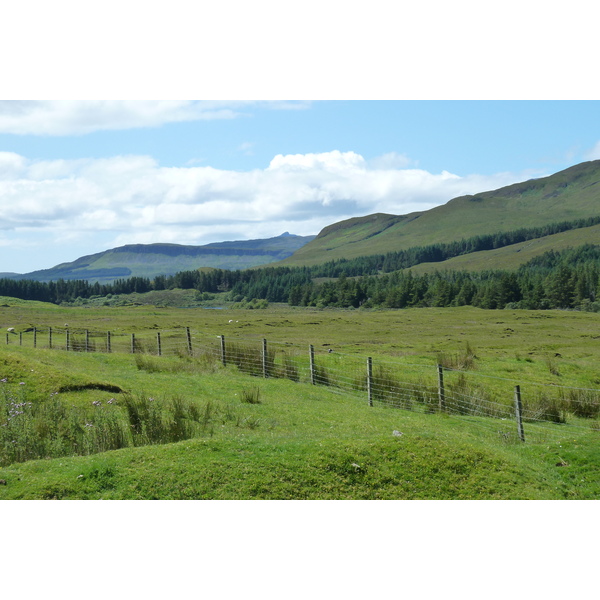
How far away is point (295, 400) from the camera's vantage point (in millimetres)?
17469

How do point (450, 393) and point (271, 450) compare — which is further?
point (450, 393)

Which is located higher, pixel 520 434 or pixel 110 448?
pixel 110 448

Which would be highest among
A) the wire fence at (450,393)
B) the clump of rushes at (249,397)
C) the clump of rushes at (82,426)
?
the clump of rushes at (82,426)

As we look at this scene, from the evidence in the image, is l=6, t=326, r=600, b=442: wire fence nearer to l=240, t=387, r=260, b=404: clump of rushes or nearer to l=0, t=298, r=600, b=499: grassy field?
l=0, t=298, r=600, b=499: grassy field

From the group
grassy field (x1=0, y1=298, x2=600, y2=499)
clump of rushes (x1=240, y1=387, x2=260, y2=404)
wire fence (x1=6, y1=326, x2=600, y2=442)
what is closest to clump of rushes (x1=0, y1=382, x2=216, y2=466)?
grassy field (x1=0, y1=298, x2=600, y2=499)

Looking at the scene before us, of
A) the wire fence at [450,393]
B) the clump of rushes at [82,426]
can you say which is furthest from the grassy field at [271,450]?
the wire fence at [450,393]

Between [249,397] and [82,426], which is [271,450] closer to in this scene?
[82,426]

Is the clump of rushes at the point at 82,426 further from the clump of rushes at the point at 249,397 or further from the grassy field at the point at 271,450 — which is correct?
the clump of rushes at the point at 249,397

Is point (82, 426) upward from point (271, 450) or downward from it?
upward

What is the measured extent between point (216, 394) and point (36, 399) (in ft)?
17.3

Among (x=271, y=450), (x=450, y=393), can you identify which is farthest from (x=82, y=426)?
(x=450, y=393)

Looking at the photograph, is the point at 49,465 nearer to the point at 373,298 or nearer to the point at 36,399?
the point at 36,399

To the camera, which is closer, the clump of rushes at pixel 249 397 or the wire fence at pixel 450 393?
the clump of rushes at pixel 249 397

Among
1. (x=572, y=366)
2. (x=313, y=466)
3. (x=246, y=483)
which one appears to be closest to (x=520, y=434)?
(x=313, y=466)
